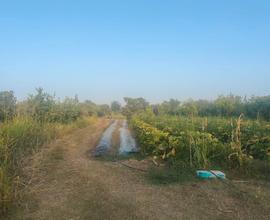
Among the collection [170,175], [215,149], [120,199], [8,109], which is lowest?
[120,199]

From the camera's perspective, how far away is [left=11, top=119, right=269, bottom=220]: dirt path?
3445 mm

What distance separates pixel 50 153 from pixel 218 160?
14.1 ft

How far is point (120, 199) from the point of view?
3969mm

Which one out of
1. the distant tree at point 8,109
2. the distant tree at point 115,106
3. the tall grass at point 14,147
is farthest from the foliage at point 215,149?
the distant tree at point 115,106

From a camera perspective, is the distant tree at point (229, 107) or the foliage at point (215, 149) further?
the distant tree at point (229, 107)

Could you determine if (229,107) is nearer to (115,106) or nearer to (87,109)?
(87,109)

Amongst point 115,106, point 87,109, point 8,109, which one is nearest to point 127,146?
point 8,109

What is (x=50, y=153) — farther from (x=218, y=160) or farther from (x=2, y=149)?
(x=218, y=160)

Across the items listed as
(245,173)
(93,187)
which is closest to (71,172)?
(93,187)

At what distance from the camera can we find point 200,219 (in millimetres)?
3297

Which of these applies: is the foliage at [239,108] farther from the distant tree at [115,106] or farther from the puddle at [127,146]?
the distant tree at [115,106]

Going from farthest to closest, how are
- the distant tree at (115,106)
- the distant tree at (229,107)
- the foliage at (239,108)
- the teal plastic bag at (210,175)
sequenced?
the distant tree at (115,106), the distant tree at (229,107), the foliage at (239,108), the teal plastic bag at (210,175)

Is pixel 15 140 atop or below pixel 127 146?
atop

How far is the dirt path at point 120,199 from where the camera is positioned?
3.45m
